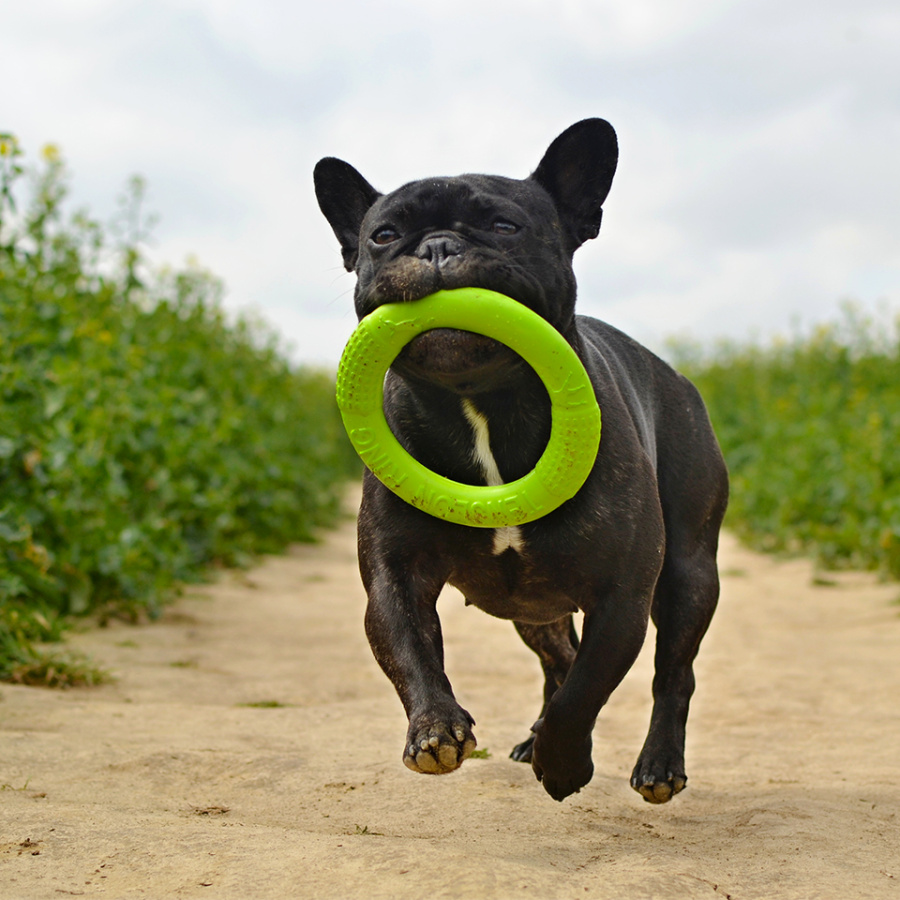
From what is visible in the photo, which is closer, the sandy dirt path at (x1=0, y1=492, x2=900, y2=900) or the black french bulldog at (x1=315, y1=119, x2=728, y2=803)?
the sandy dirt path at (x1=0, y1=492, x2=900, y2=900)

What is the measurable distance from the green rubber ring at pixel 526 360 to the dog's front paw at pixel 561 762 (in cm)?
69

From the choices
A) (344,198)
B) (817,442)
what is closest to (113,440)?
(344,198)

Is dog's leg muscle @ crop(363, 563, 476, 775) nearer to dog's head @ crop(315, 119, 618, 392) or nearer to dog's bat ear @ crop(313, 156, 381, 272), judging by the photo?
dog's head @ crop(315, 119, 618, 392)

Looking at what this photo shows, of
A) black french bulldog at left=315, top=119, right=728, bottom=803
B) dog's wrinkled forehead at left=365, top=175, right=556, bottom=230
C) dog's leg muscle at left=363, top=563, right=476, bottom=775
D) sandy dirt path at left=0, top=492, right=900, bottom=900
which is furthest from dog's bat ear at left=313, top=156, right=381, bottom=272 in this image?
sandy dirt path at left=0, top=492, right=900, bottom=900

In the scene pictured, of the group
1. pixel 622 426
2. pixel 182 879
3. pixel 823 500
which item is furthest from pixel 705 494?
pixel 823 500

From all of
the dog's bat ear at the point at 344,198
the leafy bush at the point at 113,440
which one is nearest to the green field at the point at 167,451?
the leafy bush at the point at 113,440

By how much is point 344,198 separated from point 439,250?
0.99m

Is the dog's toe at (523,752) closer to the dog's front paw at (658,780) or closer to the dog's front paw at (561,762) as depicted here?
the dog's front paw at (658,780)

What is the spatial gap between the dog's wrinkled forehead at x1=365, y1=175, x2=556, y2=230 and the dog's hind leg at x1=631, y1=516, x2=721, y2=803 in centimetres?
149

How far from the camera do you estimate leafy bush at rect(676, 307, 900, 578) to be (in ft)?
33.9

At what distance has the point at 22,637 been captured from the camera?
534cm

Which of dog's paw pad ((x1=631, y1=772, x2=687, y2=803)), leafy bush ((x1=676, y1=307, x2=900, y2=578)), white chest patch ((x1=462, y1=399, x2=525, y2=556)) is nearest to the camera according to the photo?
white chest patch ((x1=462, y1=399, x2=525, y2=556))

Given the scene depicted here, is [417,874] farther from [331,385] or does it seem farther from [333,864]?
[331,385]

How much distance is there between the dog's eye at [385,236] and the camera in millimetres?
3574
